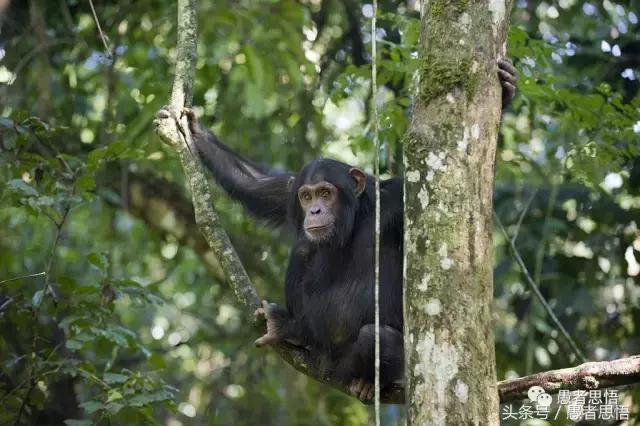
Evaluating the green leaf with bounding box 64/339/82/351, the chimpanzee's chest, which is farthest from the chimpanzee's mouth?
the green leaf with bounding box 64/339/82/351

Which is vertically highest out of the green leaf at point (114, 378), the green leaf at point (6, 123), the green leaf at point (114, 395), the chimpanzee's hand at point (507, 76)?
the chimpanzee's hand at point (507, 76)

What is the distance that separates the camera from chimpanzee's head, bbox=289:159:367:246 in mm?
5633

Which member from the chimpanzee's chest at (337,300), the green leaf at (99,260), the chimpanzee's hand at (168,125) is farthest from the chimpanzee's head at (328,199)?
the green leaf at (99,260)

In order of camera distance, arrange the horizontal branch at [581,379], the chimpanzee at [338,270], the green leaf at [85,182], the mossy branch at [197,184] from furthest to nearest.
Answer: the green leaf at [85,182] < the chimpanzee at [338,270] < the mossy branch at [197,184] < the horizontal branch at [581,379]

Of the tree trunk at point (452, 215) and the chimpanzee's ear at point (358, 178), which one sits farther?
the chimpanzee's ear at point (358, 178)

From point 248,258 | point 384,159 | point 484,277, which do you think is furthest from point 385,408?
point 484,277

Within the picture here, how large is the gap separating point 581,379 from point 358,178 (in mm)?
2411

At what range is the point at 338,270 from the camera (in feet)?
18.8

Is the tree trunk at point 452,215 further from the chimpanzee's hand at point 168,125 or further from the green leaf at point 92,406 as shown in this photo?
the green leaf at point 92,406

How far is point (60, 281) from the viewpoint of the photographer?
5.73 meters

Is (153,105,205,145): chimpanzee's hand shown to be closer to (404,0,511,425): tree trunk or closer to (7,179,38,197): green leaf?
(7,179,38,197): green leaf

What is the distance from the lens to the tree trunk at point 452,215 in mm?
3414

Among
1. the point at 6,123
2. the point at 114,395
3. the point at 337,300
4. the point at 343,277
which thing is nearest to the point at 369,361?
the point at 337,300

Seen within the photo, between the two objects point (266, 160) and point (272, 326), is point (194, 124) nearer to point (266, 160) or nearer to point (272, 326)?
point (272, 326)
